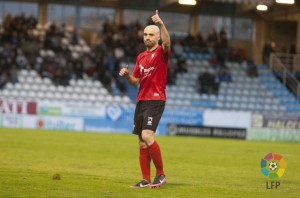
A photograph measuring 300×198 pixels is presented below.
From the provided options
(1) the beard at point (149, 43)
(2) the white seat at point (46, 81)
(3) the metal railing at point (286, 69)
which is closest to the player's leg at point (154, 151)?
(1) the beard at point (149, 43)

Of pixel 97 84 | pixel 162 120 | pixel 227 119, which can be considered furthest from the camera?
pixel 97 84

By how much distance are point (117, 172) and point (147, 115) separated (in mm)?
3121

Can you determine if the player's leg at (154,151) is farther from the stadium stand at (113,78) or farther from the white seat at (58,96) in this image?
the white seat at (58,96)

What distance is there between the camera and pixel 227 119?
3353 cm

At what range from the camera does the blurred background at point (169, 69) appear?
33.2 m

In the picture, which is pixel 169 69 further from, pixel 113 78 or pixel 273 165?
pixel 273 165

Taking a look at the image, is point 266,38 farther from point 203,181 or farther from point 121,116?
point 203,181

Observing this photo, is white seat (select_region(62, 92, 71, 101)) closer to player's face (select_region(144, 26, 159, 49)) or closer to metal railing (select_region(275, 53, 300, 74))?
metal railing (select_region(275, 53, 300, 74))

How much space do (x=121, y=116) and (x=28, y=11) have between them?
13400 millimetres

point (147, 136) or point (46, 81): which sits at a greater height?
point (46, 81)

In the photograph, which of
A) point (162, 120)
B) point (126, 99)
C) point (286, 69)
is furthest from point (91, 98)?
point (286, 69)

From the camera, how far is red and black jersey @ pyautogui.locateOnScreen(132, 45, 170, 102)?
37.0 ft

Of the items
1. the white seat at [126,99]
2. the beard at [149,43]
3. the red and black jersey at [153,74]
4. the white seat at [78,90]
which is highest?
the beard at [149,43]

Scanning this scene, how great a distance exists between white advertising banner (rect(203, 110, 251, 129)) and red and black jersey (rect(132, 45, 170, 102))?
73.1 ft
